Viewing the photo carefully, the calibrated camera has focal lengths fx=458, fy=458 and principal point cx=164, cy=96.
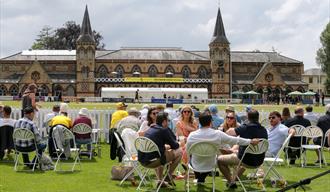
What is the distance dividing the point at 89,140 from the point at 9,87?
211ft

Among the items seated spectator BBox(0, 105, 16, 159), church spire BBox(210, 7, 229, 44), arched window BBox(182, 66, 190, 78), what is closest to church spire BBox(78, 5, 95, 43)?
arched window BBox(182, 66, 190, 78)

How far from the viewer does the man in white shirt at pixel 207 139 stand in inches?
293

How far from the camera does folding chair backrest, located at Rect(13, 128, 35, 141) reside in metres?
9.59

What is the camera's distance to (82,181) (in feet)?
28.7

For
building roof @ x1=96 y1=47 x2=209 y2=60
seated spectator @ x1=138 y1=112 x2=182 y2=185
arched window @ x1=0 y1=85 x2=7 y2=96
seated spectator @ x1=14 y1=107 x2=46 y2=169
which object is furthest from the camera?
building roof @ x1=96 y1=47 x2=209 y2=60

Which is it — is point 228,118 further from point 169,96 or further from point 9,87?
point 9,87

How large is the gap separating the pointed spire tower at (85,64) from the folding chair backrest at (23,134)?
62.5 metres

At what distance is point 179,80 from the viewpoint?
71.8 meters

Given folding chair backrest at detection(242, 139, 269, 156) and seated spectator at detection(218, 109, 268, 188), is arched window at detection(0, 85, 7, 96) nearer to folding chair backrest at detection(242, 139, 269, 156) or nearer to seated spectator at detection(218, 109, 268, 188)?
seated spectator at detection(218, 109, 268, 188)

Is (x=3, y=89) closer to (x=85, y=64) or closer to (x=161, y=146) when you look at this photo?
(x=85, y=64)

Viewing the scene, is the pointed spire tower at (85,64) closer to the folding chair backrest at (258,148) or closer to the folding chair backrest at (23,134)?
the folding chair backrest at (23,134)

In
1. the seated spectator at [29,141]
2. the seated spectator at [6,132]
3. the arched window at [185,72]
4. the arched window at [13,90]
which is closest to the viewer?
the seated spectator at [29,141]

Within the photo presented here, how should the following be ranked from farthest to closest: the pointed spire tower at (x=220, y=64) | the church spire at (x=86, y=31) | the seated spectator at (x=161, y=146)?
the church spire at (x=86, y=31) → the pointed spire tower at (x=220, y=64) → the seated spectator at (x=161, y=146)

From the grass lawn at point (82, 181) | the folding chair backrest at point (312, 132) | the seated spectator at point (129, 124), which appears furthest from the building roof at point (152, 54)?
the grass lawn at point (82, 181)
